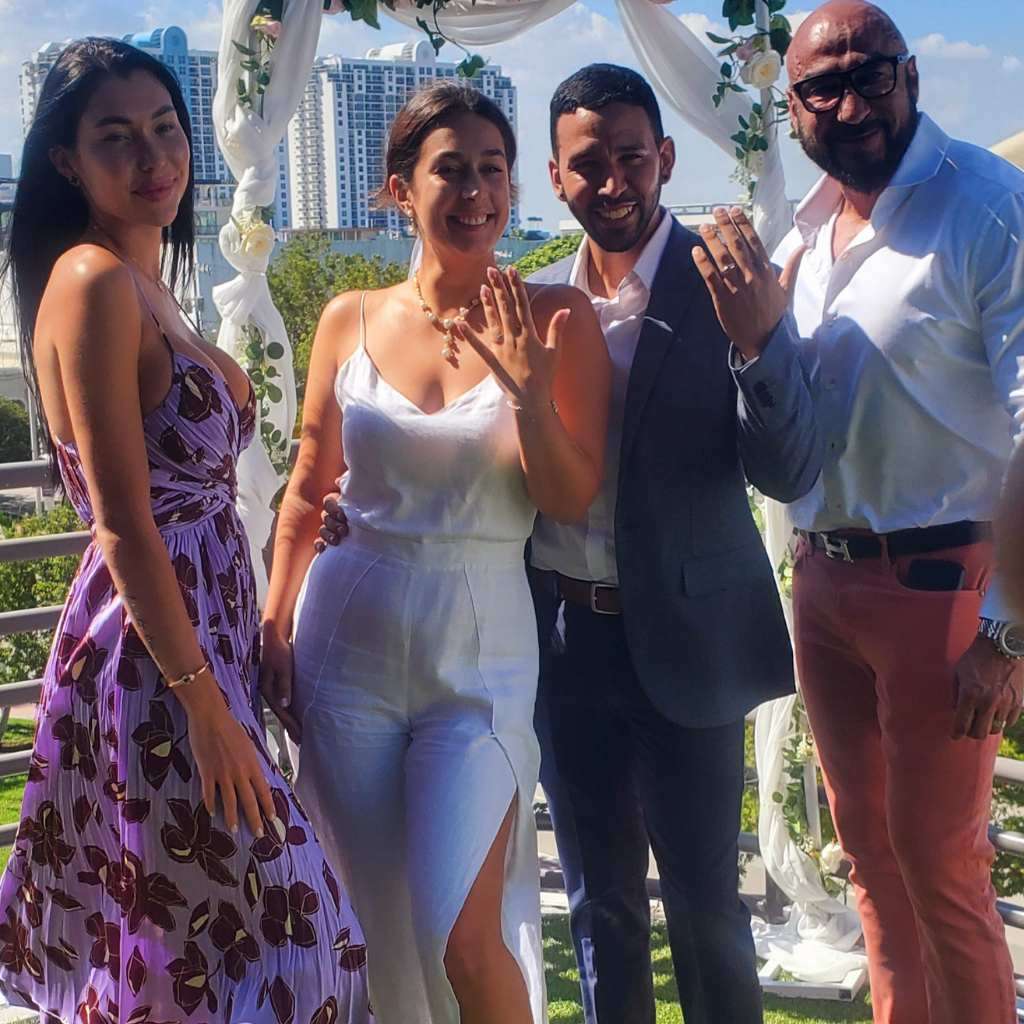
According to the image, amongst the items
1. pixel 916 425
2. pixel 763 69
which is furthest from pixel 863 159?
pixel 763 69

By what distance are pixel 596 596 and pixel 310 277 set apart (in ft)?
76.8

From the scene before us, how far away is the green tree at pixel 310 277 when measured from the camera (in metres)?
24.8

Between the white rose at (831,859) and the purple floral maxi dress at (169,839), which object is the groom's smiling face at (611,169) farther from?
the white rose at (831,859)

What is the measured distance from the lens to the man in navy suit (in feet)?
7.54

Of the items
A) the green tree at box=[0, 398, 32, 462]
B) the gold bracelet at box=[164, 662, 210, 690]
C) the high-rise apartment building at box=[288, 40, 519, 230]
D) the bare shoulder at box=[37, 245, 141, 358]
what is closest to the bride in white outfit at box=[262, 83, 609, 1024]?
the gold bracelet at box=[164, 662, 210, 690]

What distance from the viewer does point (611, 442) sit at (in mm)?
2350

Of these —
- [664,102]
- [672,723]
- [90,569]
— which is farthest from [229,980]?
[664,102]

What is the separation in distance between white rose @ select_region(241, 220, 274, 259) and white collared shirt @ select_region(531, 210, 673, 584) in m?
1.46

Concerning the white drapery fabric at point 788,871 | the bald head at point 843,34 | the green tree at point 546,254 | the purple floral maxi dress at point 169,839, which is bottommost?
the white drapery fabric at point 788,871

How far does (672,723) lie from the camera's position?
236 cm

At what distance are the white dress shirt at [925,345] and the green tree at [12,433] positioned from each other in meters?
26.4

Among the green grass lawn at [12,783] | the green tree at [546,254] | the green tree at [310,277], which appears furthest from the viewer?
the green tree at [310,277]

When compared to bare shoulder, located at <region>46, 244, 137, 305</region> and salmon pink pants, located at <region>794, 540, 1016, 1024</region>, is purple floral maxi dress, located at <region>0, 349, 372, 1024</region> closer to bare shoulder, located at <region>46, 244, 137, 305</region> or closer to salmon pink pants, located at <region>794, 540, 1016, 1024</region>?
bare shoulder, located at <region>46, 244, 137, 305</region>

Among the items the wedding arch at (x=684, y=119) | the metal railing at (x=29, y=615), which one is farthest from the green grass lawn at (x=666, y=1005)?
the metal railing at (x=29, y=615)
